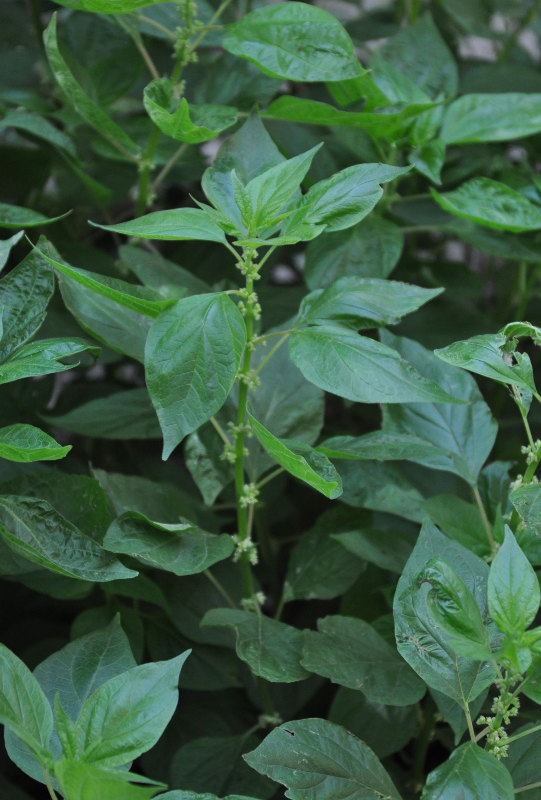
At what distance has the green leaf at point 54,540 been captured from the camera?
18.0 inches

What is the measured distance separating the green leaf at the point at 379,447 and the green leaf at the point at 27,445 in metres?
0.16

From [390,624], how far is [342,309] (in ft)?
0.70

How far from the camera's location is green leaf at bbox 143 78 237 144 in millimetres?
529

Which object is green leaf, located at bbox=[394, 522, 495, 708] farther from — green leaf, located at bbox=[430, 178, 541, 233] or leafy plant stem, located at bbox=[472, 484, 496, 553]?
green leaf, located at bbox=[430, 178, 541, 233]

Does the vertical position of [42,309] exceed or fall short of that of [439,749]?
it exceeds it

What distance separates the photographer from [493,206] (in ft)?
2.13

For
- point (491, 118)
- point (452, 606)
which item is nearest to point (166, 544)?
point (452, 606)

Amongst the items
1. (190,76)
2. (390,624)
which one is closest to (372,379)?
(390,624)

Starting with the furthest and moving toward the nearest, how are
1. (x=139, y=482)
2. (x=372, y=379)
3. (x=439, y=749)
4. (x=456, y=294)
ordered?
(x=456, y=294) < (x=439, y=749) < (x=139, y=482) < (x=372, y=379)

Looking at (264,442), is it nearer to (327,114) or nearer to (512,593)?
(512,593)

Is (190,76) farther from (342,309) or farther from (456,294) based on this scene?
(342,309)

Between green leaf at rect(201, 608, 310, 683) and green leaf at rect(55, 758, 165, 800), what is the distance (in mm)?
131

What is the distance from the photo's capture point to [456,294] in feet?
2.83

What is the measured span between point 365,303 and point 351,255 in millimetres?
157
